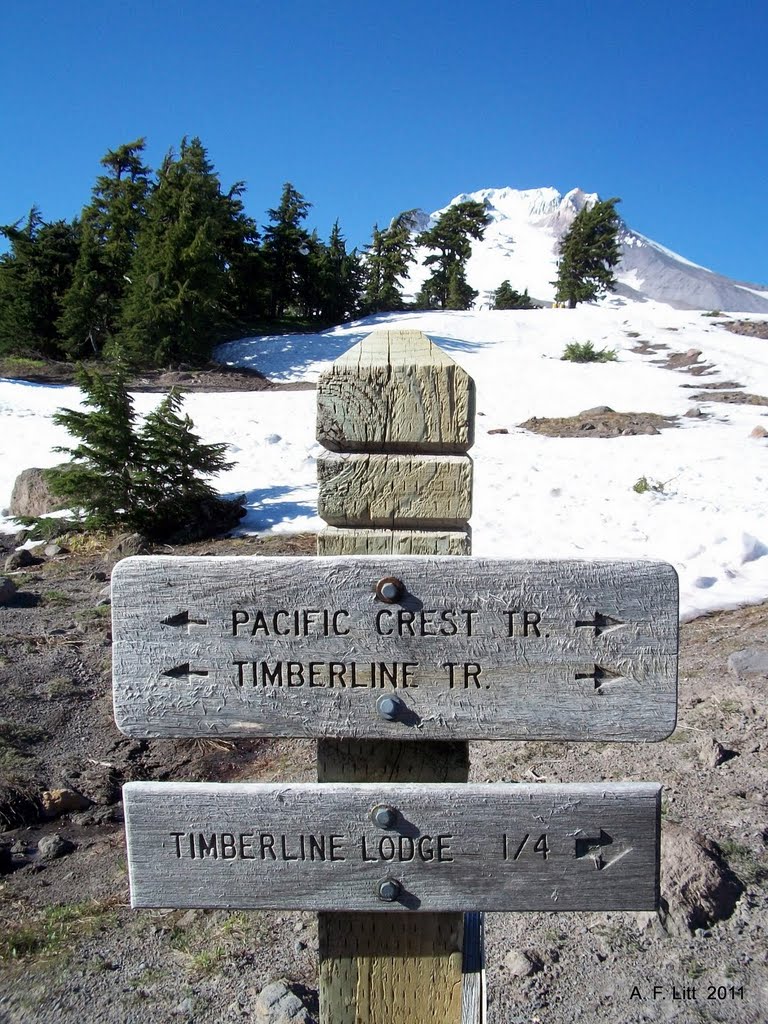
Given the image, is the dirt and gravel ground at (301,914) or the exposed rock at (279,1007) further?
the dirt and gravel ground at (301,914)

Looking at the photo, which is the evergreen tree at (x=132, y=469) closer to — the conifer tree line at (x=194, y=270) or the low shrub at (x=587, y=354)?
the conifer tree line at (x=194, y=270)

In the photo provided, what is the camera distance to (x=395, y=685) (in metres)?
1.46

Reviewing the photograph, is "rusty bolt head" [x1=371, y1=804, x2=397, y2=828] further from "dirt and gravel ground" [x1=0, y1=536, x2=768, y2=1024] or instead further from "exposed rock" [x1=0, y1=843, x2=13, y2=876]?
"exposed rock" [x1=0, y1=843, x2=13, y2=876]

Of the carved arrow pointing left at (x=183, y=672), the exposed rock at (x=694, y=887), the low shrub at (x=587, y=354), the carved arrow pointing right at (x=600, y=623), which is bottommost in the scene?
the exposed rock at (x=694, y=887)

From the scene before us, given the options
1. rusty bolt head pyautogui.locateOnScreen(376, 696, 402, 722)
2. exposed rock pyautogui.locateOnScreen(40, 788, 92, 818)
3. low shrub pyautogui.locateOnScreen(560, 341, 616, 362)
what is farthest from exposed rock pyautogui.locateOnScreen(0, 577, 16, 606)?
low shrub pyautogui.locateOnScreen(560, 341, 616, 362)

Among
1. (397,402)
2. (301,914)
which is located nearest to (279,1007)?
(301,914)

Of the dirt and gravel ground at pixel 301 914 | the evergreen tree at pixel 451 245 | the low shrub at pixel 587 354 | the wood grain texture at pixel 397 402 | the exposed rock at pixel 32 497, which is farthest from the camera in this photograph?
the evergreen tree at pixel 451 245

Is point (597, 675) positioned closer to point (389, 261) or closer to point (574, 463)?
point (574, 463)

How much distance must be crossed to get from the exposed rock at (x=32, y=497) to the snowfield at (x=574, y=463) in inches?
11.2

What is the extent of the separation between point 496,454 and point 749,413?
636 centimetres

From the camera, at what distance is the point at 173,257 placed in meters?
25.0

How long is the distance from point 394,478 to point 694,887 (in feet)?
8.34

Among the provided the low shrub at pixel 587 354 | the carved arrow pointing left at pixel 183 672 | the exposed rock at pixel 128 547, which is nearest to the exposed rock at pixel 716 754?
the carved arrow pointing left at pixel 183 672

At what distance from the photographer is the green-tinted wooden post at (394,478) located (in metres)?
1.55
